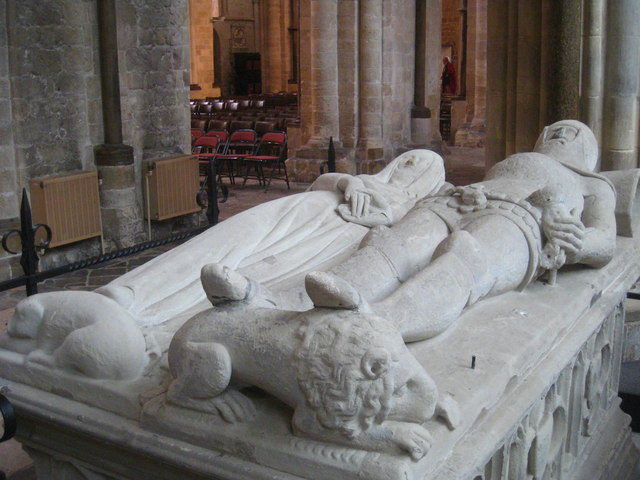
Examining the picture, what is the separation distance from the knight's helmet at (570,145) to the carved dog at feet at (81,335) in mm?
2087

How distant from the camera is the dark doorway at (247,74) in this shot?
2297 cm

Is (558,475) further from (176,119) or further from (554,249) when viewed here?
(176,119)

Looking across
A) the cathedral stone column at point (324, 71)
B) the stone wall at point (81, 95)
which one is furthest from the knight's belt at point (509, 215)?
the cathedral stone column at point (324, 71)

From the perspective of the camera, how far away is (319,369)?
2.12 meters

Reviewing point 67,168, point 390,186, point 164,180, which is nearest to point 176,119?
point 164,180

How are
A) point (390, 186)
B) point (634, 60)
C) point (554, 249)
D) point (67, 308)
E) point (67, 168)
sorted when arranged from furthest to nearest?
point (67, 168)
point (634, 60)
point (390, 186)
point (554, 249)
point (67, 308)

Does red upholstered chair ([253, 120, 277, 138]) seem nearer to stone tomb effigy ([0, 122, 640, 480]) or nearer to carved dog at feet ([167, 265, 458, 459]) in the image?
stone tomb effigy ([0, 122, 640, 480])

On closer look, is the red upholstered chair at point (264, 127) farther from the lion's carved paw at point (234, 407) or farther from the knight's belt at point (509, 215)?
the lion's carved paw at point (234, 407)

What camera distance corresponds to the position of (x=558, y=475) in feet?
10.7

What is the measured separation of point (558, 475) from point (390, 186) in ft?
4.53

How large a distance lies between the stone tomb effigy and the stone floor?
61 cm

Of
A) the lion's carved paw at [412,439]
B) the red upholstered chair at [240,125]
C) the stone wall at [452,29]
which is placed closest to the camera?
the lion's carved paw at [412,439]

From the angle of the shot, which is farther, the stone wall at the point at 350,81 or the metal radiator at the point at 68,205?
the stone wall at the point at 350,81

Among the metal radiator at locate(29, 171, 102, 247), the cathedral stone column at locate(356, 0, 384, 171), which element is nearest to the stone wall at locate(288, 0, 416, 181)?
the cathedral stone column at locate(356, 0, 384, 171)
